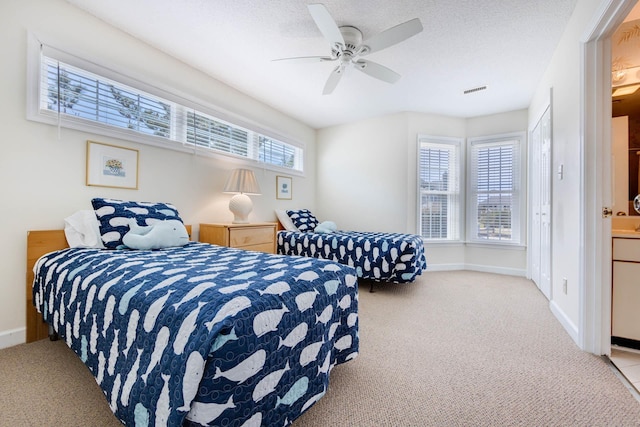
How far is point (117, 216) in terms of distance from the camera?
2.02 meters

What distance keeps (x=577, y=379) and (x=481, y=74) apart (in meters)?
2.96

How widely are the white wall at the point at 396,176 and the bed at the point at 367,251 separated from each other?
3.02 feet

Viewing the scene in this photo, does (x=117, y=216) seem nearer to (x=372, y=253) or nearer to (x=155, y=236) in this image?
(x=155, y=236)

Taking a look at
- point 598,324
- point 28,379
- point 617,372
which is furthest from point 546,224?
point 28,379

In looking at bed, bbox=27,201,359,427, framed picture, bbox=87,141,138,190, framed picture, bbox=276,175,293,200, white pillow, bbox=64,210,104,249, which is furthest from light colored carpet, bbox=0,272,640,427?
framed picture, bbox=276,175,293,200

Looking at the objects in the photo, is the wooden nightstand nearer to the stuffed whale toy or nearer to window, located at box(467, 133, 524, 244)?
the stuffed whale toy

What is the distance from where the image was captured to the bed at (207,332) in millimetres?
801

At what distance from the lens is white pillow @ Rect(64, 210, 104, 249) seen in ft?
6.49

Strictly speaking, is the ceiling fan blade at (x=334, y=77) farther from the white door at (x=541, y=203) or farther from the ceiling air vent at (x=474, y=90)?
the white door at (x=541, y=203)

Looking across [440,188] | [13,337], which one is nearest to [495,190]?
[440,188]

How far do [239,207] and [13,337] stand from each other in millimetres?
1972

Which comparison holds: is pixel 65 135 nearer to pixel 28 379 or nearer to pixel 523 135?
pixel 28 379

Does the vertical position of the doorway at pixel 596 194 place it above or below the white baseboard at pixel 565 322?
above

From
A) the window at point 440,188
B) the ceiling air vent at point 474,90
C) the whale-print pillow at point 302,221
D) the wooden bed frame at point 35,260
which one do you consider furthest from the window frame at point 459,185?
the wooden bed frame at point 35,260
